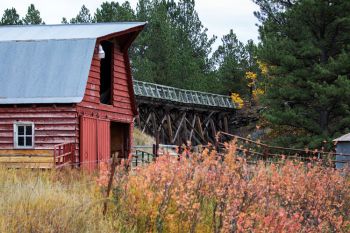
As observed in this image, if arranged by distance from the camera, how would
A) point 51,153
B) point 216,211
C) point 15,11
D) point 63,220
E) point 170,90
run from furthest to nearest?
point 15,11
point 170,90
point 51,153
point 216,211
point 63,220

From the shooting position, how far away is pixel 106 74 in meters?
25.3

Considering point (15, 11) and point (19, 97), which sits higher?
point (15, 11)

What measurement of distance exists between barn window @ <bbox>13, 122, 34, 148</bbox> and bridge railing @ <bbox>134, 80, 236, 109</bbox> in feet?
65.7

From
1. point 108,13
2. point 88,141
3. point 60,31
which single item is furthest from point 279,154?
point 108,13

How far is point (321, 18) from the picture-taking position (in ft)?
105

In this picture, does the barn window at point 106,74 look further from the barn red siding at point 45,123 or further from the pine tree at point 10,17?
the pine tree at point 10,17

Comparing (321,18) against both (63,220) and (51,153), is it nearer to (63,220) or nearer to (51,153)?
(51,153)

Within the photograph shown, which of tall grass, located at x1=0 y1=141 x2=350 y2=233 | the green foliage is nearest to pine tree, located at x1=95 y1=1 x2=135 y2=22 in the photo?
the green foliage

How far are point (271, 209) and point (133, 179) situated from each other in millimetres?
2212

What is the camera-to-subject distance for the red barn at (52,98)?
69.1ft

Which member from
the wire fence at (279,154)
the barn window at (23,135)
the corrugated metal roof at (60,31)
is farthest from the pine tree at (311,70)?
the barn window at (23,135)

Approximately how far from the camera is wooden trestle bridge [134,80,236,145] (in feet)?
144

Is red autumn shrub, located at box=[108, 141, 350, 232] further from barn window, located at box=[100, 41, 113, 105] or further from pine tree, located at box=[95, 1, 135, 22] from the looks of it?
pine tree, located at box=[95, 1, 135, 22]

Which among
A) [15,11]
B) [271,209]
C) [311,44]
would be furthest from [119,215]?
[15,11]
